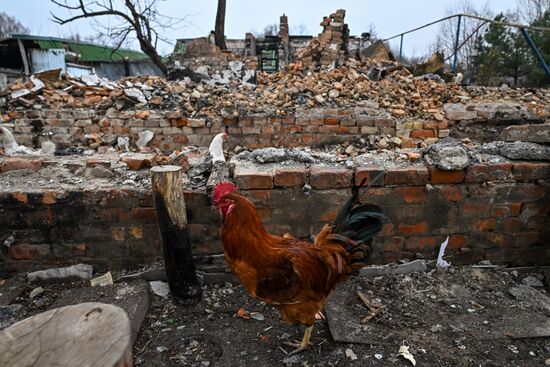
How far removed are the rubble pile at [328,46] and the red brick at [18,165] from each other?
7616 millimetres

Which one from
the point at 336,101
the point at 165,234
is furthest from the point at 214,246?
the point at 336,101

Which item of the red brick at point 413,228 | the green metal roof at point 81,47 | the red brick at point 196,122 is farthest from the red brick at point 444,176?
the green metal roof at point 81,47

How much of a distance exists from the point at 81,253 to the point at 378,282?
2.35 meters

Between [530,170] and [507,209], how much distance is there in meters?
0.34

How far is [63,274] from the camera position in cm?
254

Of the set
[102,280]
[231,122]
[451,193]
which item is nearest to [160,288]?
[102,280]

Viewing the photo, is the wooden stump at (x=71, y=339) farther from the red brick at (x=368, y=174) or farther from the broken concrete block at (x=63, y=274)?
the red brick at (x=368, y=174)

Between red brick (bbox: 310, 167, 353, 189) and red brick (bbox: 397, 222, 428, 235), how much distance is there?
59cm

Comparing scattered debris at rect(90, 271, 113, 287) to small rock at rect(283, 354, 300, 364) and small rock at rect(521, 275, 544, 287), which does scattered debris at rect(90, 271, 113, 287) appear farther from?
small rock at rect(521, 275, 544, 287)

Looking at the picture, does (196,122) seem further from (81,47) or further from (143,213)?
(81,47)

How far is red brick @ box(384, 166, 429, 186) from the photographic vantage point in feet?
8.16

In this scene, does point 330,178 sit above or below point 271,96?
below

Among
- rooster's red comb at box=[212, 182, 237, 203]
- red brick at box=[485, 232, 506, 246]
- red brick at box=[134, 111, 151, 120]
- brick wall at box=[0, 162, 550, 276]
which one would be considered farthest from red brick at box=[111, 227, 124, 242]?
red brick at box=[134, 111, 151, 120]

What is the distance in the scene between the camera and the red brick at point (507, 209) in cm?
261
